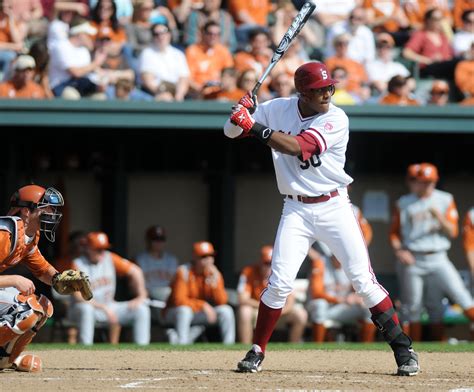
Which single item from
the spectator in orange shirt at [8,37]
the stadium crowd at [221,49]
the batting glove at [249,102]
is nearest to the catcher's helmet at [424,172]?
the stadium crowd at [221,49]

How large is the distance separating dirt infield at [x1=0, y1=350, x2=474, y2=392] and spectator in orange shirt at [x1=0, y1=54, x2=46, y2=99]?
314 cm

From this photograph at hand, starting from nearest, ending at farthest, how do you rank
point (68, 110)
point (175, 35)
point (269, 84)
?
point (68, 110), point (269, 84), point (175, 35)

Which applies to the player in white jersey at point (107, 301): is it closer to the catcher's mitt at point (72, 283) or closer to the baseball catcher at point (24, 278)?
the baseball catcher at point (24, 278)

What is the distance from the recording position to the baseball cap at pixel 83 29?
10.5 m

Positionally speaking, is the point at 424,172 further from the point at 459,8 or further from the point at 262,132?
the point at 262,132

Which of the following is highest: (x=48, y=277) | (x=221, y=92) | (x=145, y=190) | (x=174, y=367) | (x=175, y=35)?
(x=175, y=35)

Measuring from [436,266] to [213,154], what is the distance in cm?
256

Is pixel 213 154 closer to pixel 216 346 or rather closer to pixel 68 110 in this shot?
pixel 68 110

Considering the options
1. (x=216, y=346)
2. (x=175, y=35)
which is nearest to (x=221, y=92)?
(x=175, y=35)

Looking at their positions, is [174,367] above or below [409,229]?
below

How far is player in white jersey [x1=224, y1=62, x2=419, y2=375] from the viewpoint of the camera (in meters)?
6.16

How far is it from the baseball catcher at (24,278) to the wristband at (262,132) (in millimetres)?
1132

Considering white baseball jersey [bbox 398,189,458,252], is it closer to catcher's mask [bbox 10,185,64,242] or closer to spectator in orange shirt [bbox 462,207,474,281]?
spectator in orange shirt [bbox 462,207,474,281]

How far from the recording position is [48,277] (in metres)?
6.36
